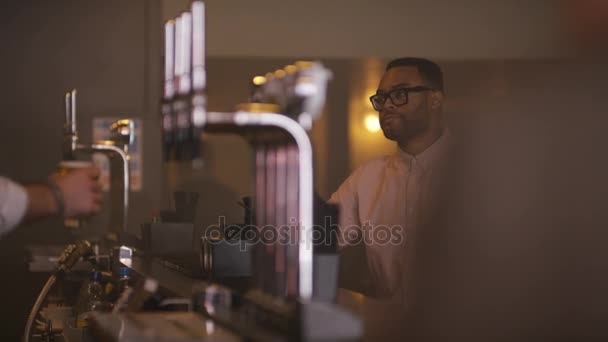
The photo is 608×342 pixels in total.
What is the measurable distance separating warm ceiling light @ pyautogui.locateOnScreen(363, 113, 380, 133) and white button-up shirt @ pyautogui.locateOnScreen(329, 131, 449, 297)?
46 centimetres

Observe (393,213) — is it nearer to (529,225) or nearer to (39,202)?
(529,225)

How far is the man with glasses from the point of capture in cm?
519

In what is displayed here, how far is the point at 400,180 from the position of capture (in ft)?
17.7

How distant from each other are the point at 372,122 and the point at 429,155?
807mm

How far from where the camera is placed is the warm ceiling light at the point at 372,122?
591 centimetres

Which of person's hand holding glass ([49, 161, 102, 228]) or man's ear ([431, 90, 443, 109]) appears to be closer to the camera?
person's hand holding glass ([49, 161, 102, 228])

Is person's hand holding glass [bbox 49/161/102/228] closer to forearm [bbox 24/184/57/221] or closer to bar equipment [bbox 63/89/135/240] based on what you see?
forearm [bbox 24/184/57/221]

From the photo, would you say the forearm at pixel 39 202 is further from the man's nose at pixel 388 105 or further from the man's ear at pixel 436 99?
the man's ear at pixel 436 99

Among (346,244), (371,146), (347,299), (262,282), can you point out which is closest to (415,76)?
(371,146)

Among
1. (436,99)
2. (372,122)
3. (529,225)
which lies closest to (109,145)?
(436,99)

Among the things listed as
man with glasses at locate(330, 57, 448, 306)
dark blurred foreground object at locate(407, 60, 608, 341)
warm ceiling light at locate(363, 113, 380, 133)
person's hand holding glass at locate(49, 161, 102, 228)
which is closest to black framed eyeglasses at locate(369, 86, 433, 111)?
man with glasses at locate(330, 57, 448, 306)

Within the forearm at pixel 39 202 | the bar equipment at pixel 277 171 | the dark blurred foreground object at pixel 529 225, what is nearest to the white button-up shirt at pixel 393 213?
the dark blurred foreground object at pixel 529 225

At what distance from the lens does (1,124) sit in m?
7.02

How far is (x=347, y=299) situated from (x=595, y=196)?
2768mm
